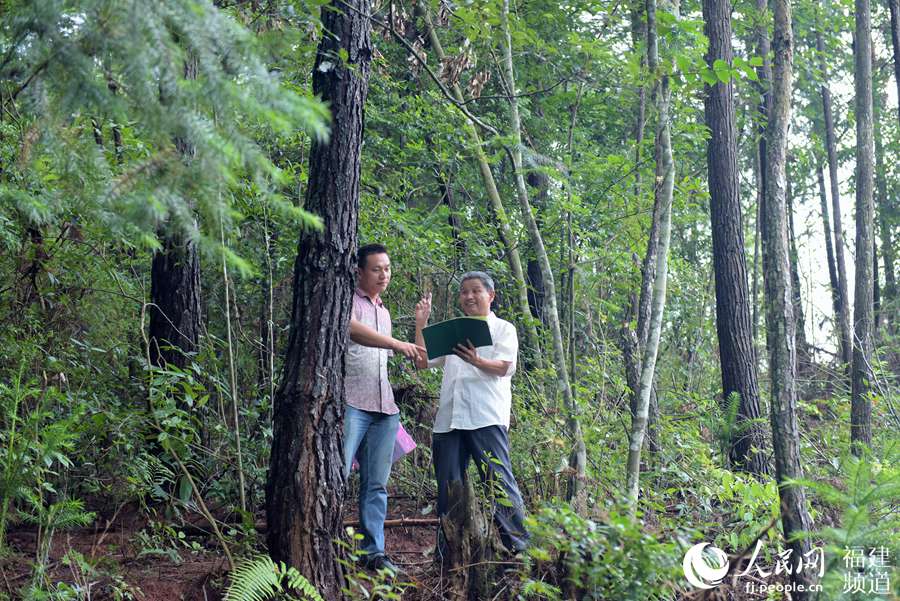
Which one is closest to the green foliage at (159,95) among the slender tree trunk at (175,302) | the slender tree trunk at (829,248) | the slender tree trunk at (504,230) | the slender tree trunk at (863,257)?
the slender tree trunk at (175,302)

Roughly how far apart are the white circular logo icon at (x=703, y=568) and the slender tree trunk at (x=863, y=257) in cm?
558

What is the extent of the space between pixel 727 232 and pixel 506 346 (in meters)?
5.98

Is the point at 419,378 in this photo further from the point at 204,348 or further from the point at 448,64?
the point at 448,64

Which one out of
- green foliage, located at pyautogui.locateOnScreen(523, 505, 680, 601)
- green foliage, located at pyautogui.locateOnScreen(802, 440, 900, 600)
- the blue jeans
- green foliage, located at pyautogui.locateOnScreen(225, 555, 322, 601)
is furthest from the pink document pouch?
green foliage, located at pyautogui.locateOnScreen(802, 440, 900, 600)

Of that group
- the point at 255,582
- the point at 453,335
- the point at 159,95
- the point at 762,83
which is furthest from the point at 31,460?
the point at 762,83

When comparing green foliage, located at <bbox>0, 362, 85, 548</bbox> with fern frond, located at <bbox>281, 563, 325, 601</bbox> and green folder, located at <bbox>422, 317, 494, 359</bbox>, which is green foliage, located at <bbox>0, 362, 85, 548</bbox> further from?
green folder, located at <bbox>422, 317, 494, 359</bbox>

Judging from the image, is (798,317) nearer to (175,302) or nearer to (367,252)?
(367,252)

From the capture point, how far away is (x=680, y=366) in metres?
13.1

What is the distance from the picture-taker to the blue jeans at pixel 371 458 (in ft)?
18.5

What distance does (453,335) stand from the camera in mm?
5492

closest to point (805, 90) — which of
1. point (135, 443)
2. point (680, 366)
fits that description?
point (680, 366)

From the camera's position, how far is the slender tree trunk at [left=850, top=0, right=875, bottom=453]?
987 centimetres

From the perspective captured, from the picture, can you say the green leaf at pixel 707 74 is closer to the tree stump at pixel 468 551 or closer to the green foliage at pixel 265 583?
the tree stump at pixel 468 551

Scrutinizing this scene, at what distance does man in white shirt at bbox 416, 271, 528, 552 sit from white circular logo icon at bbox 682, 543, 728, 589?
1260mm
